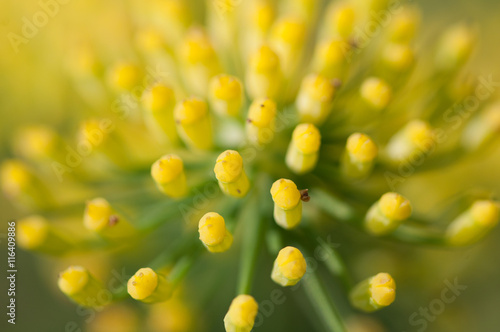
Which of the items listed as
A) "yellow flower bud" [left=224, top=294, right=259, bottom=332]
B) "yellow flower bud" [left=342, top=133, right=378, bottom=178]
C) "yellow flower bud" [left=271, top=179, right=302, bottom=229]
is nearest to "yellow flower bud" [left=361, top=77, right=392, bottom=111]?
"yellow flower bud" [left=342, top=133, right=378, bottom=178]

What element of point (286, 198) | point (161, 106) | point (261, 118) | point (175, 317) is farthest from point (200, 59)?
point (175, 317)

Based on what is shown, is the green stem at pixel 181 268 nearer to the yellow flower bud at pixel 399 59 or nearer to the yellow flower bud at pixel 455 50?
the yellow flower bud at pixel 399 59

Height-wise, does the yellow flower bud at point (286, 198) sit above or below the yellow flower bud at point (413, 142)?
below

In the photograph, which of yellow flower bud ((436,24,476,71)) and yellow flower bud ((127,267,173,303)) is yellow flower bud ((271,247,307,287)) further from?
yellow flower bud ((436,24,476,71))

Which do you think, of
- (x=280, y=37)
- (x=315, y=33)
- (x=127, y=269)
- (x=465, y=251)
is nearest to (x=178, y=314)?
(x=127, y=269)

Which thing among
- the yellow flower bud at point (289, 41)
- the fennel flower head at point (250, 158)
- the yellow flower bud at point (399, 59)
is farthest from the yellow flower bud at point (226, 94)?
the yellow flower bud at point (399, 59)

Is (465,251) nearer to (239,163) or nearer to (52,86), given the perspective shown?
(239,163)

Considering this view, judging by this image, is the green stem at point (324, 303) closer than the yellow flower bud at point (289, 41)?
Yes
